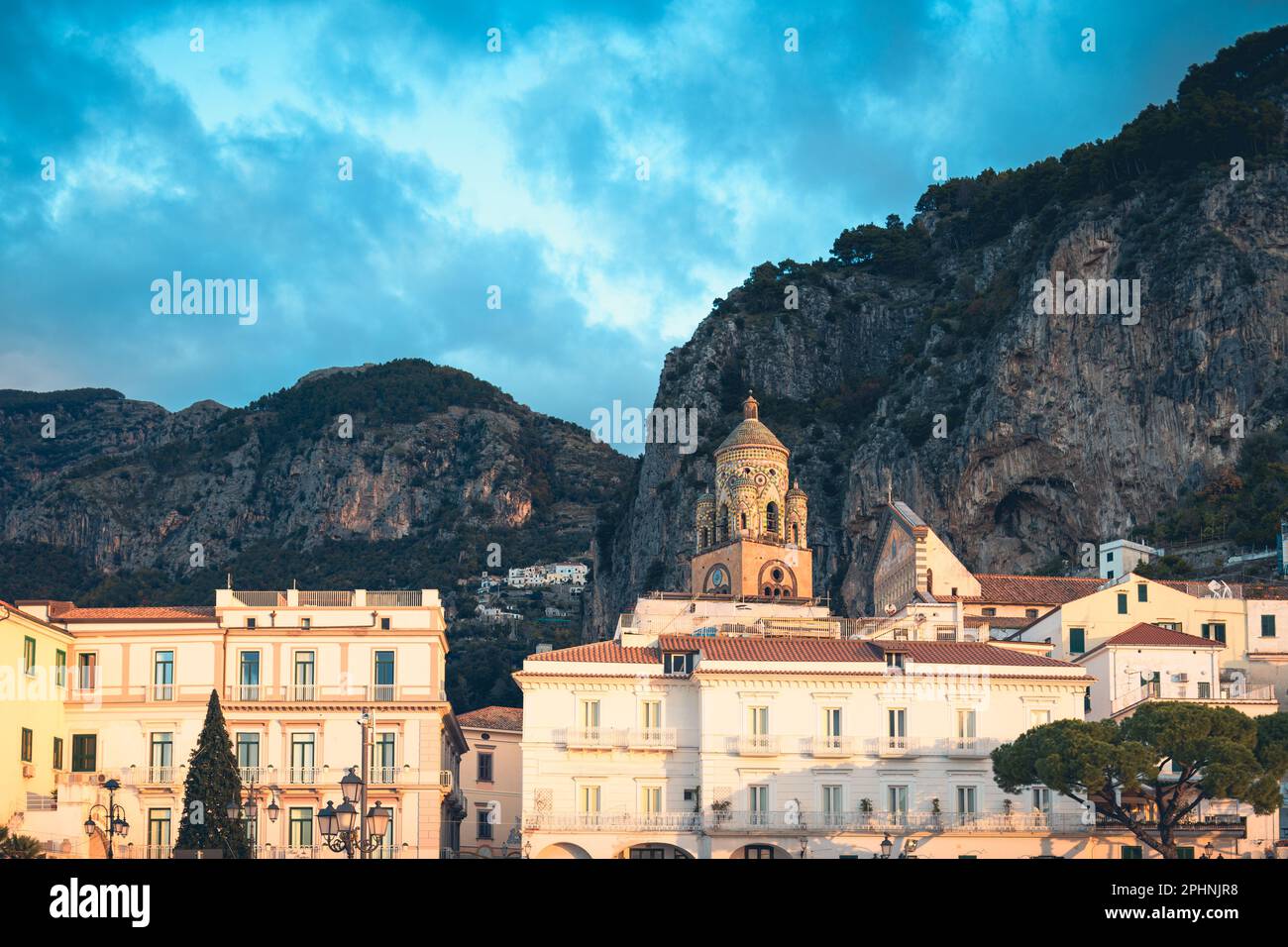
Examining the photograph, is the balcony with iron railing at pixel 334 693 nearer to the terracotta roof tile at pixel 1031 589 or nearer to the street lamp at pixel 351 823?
the street lamp at pixel 351 823

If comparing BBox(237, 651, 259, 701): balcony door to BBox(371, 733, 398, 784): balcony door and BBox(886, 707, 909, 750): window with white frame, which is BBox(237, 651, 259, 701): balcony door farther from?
BBox(886, 707, 909, 750): window with white frame

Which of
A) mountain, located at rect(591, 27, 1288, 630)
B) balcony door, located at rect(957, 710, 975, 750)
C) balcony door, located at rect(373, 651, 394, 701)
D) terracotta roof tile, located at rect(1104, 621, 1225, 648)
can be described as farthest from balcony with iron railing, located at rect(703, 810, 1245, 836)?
mountain, located at rect(591, 27, 1288, 630)

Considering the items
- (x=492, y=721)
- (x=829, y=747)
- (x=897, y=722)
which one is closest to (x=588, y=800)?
(x=829, y=747)

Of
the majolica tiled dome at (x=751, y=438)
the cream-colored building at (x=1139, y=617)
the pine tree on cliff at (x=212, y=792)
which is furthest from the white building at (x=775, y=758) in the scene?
the majolica tiled dome at (x=751, y=438)

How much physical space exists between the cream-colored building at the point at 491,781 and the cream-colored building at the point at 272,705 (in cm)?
1292

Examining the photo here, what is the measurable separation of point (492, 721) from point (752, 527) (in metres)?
28.7

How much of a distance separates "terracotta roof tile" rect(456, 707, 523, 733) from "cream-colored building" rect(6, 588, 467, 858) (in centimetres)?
1921

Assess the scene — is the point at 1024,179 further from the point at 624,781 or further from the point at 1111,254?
the point at 624,781

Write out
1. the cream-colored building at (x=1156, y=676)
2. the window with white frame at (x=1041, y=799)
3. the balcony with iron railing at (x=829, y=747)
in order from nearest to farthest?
the balcony with iron railing at (x=829, y=747)
the window with white frame at (x=1041, y=799)
the cream-colored building at (x=1156, y=676)

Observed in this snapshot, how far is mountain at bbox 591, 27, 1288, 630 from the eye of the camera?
130250 mm

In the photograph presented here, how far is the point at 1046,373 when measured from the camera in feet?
453

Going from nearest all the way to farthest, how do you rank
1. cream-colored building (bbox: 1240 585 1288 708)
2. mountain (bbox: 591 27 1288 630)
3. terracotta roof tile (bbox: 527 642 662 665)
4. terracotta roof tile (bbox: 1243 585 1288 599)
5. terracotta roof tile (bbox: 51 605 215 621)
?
terracotta roof tile (bbox: 51 605 215 621) < terracotta roof tile (bbox: 527 642 662 665) < cream-colored building (bbox: 1240 585 1288 708) < terracotta roof tile (bbox: 1243 585 1288 599) < mountain (bbox: 591 27 1288 630)

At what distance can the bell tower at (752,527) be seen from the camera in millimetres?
113875

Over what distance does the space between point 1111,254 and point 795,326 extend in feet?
130
